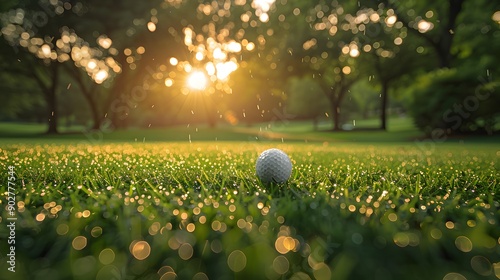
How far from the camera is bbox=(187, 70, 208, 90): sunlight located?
27.2 metres

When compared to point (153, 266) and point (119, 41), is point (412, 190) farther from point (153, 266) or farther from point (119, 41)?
point (119, 41)

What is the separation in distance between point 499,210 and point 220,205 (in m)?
1.75

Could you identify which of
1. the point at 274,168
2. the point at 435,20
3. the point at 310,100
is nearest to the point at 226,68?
the point at 435,20

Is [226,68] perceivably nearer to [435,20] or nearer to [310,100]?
[435,20]

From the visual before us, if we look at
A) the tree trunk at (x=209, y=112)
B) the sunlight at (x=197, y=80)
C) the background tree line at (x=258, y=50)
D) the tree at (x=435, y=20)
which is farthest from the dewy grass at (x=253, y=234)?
the tree trunk at (x=209, y=112)

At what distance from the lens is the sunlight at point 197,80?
89.1 feet

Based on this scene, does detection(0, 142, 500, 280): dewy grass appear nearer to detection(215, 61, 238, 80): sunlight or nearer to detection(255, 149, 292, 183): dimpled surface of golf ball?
detection(255, 149, 292, 183): dimpled surface of golf ball

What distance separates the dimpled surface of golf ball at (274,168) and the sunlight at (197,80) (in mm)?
24953

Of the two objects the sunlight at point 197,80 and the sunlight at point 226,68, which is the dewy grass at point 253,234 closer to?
the sunlight at point 197,80

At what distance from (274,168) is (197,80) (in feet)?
84.5

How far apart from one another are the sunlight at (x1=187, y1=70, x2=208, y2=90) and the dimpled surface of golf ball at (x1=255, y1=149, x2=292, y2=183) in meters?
25.0

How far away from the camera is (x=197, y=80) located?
27672 millimetres

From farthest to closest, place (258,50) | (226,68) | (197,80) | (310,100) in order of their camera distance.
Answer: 1. (310,100)
2. (226,68)
3. (197,80)
4. (258,50)

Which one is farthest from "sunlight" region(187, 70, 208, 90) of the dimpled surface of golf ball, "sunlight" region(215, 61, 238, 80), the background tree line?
the dimpled surface of golf ball
